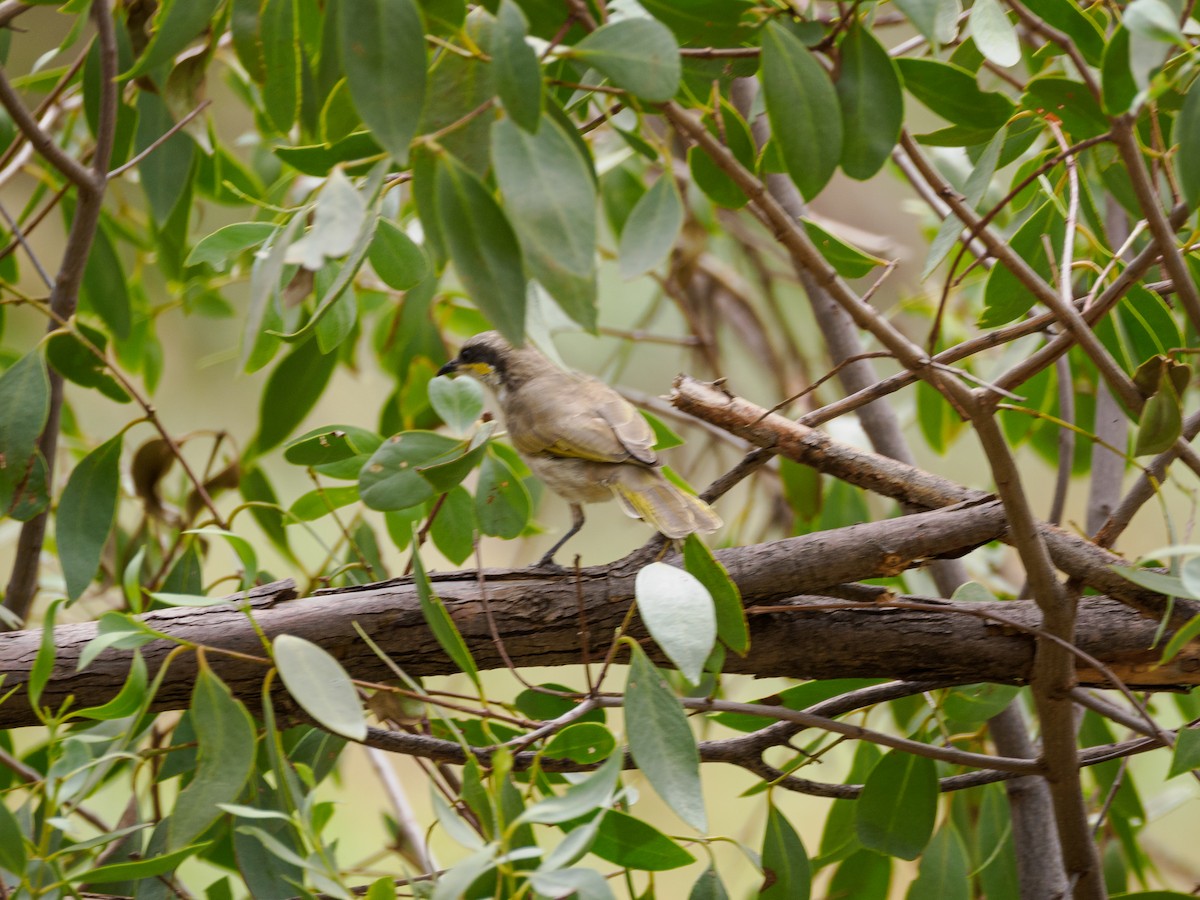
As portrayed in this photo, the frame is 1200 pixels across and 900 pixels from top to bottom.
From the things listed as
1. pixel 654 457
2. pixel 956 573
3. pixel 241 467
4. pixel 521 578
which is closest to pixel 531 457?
pixel 654 457

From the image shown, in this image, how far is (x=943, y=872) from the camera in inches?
51.6

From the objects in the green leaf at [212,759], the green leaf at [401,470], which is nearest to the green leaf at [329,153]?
the green leaf at [401,470]

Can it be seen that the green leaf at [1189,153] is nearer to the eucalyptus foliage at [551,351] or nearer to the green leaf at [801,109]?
the eucalyptus foliage at [551,351]

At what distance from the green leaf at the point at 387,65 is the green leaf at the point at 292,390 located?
3.42 ft

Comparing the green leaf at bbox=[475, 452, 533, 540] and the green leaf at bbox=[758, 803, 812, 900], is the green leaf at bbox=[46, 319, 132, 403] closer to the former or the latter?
the green leaf at bbox=[475, 452, 533, 540]

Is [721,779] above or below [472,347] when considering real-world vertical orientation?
below

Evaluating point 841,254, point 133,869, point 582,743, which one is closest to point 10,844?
point 133,869

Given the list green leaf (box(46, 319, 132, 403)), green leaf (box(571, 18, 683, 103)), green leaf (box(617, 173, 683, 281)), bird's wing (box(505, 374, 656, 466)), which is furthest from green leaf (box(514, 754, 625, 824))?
green leaf (box(46, 319, 132, 403))

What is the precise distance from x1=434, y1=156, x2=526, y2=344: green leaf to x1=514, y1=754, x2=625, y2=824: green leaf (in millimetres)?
346

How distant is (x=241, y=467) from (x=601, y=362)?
1867 millimetres

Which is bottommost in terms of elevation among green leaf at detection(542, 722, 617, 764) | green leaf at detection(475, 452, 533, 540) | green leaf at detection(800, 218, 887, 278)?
green leaf at detection(542, 722, 617, 764)

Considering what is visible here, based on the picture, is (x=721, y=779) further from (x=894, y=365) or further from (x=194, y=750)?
(x=194, y=750)

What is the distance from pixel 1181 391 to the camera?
1.02m

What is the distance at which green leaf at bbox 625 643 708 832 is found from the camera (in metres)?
0.87
